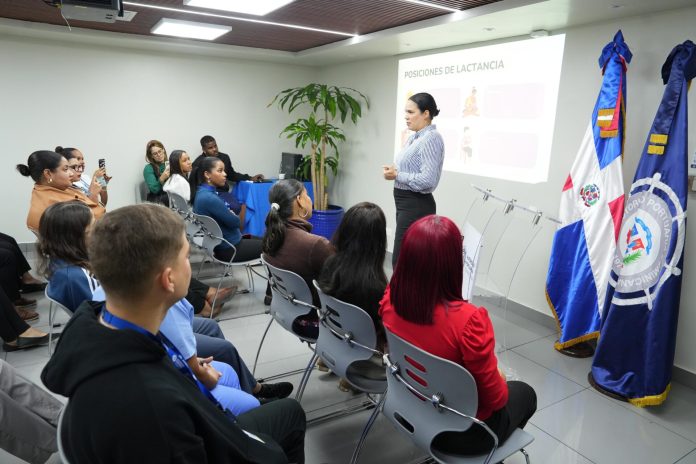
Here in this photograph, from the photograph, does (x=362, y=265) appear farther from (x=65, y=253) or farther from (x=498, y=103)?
(x=498, y=103)

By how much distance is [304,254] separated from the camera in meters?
2.37

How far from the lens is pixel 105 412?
828mm

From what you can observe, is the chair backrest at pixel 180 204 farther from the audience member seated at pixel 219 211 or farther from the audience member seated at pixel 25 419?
the audience member seated at pixel 25 419

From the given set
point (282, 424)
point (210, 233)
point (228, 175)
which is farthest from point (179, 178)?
point (282, 424)

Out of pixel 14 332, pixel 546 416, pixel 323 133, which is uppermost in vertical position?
pixel 323 133

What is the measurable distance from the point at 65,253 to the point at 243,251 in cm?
173

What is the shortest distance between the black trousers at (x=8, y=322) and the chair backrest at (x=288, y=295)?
1768 millimetres

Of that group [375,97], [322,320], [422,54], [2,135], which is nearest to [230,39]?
[375,97]

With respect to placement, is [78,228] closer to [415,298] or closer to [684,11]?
[415,298]

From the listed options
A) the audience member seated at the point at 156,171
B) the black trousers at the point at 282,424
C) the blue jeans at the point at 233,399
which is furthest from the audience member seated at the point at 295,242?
the audience member seated at the point at 156,171

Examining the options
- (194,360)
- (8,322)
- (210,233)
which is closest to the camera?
(194,360)

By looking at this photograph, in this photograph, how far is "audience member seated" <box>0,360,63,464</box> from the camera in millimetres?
1632

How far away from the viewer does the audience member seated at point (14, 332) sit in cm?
275

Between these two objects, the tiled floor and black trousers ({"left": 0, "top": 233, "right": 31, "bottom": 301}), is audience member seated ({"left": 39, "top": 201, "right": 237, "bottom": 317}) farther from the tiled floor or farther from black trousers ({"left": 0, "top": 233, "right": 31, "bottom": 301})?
black trousers ({"left": 0, "top": 233, "right": 31, "bottom": 301})
